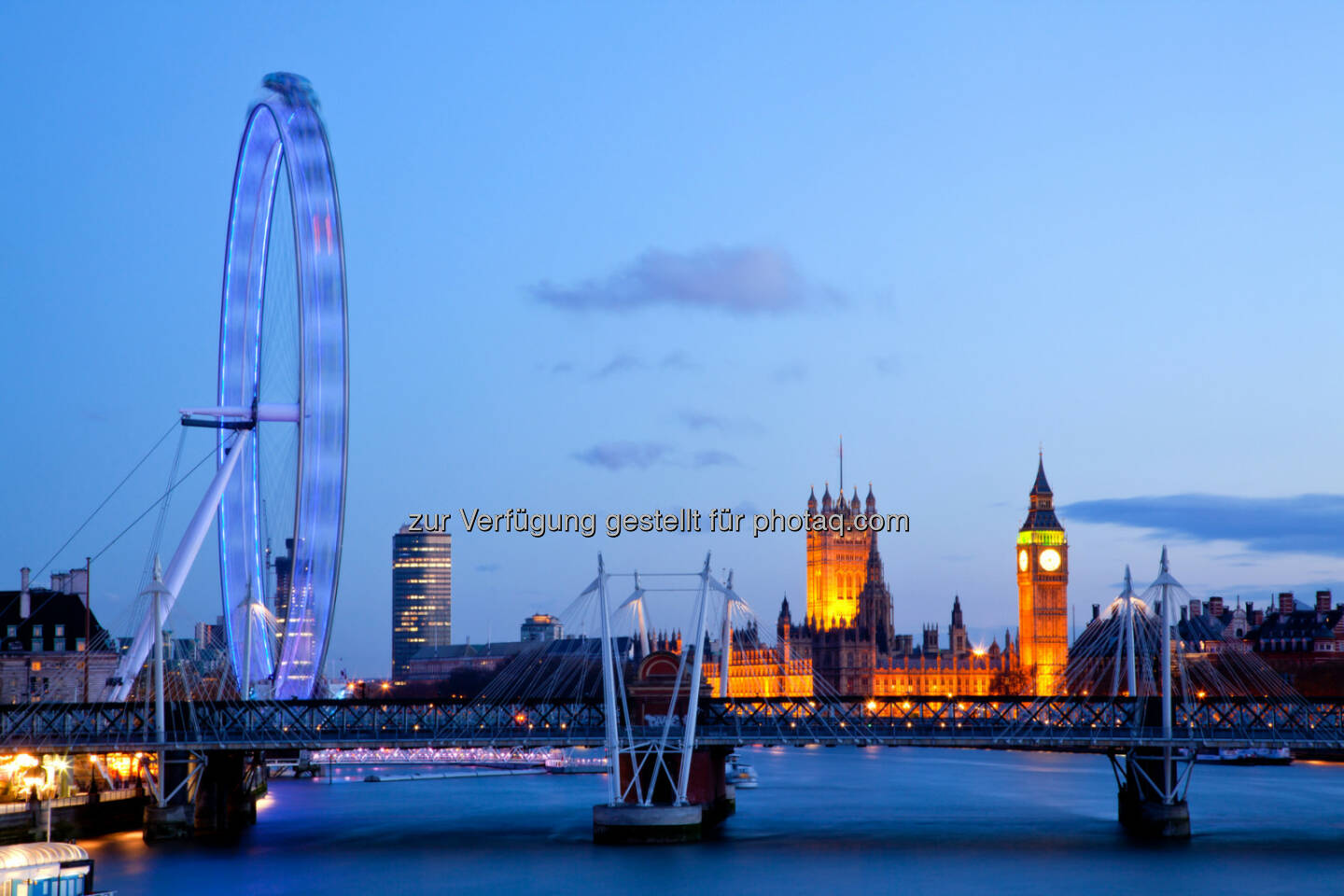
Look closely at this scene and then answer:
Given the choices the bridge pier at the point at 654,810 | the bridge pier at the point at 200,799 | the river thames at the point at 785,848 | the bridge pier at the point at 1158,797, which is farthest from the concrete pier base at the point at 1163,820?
the bridge pier at the point at 200,799

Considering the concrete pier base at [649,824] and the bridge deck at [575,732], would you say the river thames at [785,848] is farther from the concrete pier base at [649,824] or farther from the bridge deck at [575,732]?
the bridge deck at [575,732]

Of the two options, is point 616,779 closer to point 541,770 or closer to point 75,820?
point 75,820

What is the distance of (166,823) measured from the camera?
5631 centimetres

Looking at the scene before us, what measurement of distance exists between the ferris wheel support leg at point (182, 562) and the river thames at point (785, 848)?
523 cm

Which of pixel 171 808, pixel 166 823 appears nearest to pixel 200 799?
pixel 171 808

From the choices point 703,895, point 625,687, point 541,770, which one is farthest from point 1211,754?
point 703,895

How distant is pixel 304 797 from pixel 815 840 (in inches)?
1376

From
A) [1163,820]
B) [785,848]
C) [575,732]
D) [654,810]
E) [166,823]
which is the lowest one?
[785,848]

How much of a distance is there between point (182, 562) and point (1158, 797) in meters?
31.1

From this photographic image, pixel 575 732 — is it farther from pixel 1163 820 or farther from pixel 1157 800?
pixel 1163 820

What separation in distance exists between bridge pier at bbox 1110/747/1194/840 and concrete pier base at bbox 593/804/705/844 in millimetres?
14386

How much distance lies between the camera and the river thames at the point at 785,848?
158 feet

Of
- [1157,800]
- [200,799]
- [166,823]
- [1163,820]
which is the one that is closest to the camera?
[166,823]

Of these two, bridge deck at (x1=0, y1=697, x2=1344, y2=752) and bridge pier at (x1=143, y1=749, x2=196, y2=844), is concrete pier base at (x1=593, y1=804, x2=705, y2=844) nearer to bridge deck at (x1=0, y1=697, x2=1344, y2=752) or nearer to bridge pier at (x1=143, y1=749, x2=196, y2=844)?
bridge deck at (x1=0, y1=697, x2=1344, y2=752)
